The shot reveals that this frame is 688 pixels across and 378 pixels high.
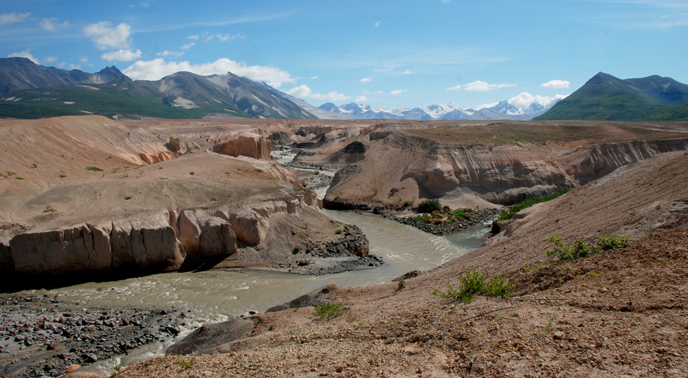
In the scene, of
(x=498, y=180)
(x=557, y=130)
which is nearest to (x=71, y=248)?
(x=498, y=180)

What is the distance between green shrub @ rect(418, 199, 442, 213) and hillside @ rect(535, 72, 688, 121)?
8414cm

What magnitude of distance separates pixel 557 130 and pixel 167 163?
44.6 metres

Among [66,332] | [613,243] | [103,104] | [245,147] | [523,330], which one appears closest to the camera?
[523,330]

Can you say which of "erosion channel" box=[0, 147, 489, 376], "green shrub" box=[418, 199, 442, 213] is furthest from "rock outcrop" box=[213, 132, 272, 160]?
"erosion channel" box=[0, 147, 489, 376]

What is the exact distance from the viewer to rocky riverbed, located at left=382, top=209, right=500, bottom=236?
26812 millimetres

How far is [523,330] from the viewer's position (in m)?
5.80

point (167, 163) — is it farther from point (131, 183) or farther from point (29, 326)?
point (29, 326)

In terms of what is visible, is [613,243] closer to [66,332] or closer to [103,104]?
[66,332]

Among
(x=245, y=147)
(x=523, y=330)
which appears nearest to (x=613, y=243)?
(x=523, y=330)

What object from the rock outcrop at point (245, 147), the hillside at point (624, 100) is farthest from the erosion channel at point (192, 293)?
the hillside at point (624, 100)

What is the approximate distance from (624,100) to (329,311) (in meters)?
136

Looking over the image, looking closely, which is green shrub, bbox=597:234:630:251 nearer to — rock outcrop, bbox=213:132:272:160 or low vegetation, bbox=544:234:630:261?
low vegetation, bbox=544:234:630:261

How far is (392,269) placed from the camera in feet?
61.1

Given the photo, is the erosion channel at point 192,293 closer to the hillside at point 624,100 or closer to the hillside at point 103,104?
the hillside at point 624,100
